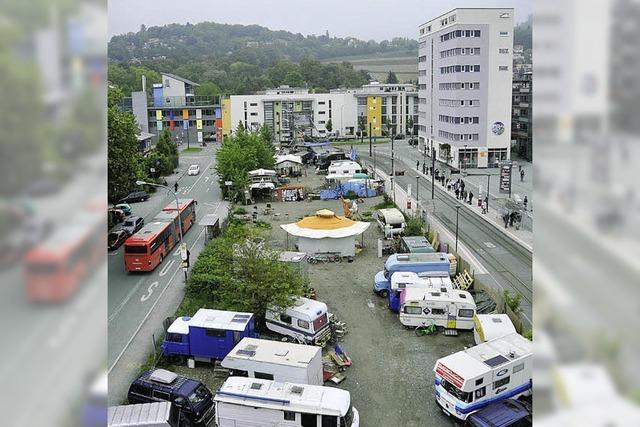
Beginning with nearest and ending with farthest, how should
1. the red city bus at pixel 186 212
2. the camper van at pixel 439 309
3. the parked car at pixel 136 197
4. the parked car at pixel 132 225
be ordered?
the camper van at pixel 439 309
the parked car at pixel 132 225
the red city bus at pixel 186 212
the parked car at pixel 136 197

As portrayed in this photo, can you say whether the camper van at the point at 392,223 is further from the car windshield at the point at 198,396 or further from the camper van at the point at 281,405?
the camper van at the point at 281,405

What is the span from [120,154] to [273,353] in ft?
26.5

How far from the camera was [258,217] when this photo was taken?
53.0ft

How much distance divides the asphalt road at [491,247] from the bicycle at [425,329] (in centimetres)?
117

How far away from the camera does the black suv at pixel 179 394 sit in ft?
20.8

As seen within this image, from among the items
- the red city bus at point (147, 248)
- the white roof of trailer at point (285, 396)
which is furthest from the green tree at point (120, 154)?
the white roof of trailer at point (285, 396)

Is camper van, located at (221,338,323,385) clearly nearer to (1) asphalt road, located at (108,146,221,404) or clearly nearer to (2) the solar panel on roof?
(1) asphalt road, located at (108,146,221,404)

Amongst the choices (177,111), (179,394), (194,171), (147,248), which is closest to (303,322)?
(179,394)

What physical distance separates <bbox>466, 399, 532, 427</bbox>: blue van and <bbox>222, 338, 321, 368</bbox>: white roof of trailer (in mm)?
1742

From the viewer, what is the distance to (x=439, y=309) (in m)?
8.30
